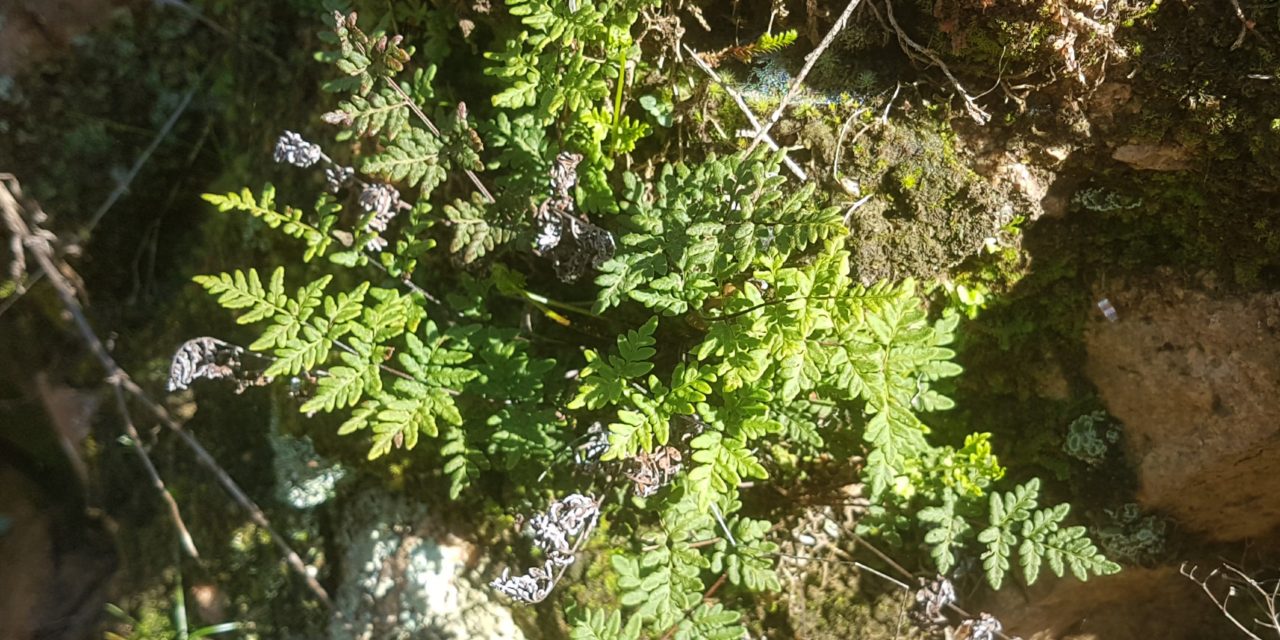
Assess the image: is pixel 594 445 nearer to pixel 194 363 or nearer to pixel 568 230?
pixel 568 230

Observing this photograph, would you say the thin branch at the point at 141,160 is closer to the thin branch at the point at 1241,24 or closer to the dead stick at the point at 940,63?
the dead stick at the point at 940,63

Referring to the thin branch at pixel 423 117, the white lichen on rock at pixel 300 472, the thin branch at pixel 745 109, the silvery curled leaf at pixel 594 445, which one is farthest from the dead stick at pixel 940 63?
the white lichen on rock at pixel 300 472

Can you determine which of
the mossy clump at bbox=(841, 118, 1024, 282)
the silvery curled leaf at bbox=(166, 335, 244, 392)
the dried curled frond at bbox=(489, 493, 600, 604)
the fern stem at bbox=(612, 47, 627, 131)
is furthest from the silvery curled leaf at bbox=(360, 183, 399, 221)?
the mossy clump at bbox=(841, 118, 1024, 282)

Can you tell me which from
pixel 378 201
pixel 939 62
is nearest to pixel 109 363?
pixel 378 201

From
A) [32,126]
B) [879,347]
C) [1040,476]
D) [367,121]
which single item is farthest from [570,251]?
[32,126]

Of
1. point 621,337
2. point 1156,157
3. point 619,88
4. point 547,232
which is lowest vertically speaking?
point 621,337

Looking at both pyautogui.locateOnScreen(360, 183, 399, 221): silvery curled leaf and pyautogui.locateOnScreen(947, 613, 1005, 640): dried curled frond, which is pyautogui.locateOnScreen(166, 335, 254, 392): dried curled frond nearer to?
pyautogui.locateOnScreen(360, 183, 399, 221): silvery curled leaf
